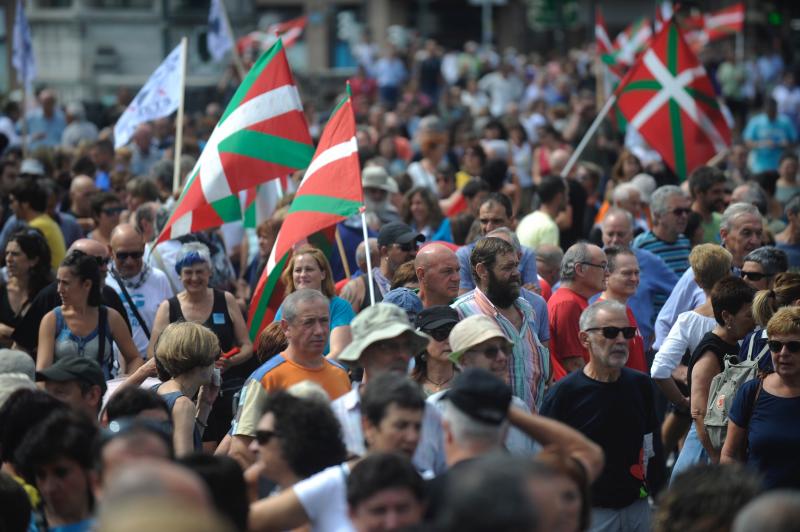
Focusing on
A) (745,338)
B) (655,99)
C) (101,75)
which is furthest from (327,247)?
(101,75)

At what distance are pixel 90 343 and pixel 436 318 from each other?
7.77 feet

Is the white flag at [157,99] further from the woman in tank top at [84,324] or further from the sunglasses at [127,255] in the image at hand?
the woman in tank top at [84,324]

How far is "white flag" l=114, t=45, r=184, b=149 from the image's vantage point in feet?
41.8

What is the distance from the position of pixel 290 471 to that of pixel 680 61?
29.8ft

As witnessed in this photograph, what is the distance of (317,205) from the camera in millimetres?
8750

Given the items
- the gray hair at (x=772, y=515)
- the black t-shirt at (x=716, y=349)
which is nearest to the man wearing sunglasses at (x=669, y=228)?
the black t-shirt at (x=716, y=349)

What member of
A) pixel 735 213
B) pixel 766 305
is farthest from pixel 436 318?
pixel 735 213

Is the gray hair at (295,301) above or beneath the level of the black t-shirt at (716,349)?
above

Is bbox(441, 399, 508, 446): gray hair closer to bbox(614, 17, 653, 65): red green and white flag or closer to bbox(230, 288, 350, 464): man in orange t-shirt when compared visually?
bbox(230, 288, 350, 464): man in orange t-shirt

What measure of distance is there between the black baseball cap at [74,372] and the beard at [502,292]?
2171 mm

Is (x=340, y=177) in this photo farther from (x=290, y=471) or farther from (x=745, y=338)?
(x=290, y=471)

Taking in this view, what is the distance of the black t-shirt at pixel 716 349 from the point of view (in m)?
7.48

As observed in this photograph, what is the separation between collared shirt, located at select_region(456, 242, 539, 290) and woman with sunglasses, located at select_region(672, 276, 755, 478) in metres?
1.57

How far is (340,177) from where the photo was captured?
28.9ft
